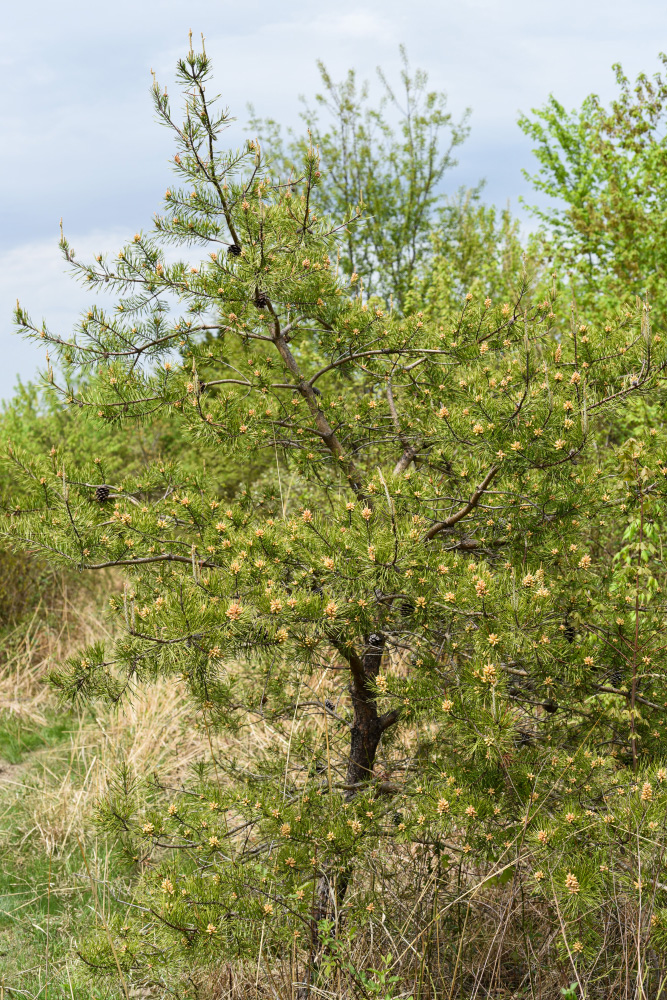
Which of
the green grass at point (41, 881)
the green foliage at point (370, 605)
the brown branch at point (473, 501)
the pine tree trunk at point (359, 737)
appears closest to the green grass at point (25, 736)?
the green grass at point (41, 881)

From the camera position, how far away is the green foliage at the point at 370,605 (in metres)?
2.23

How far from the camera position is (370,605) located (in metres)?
2.27

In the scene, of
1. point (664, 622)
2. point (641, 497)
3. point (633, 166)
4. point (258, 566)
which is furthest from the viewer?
point (633, 166)

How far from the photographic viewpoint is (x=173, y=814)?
252 centimetres

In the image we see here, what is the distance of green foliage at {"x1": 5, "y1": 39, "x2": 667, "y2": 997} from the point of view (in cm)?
223

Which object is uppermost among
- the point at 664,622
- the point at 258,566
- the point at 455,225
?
the point at 455,225

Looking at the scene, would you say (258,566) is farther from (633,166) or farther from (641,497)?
(633,166)

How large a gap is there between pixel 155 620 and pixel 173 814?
726mm

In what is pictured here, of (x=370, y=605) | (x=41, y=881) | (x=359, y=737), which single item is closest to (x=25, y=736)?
(x=41, y=881)

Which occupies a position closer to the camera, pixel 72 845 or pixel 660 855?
pixel 660 855

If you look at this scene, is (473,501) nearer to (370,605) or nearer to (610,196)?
(370,605)

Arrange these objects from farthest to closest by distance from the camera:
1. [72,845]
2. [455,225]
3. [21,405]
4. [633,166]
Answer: [455,225] → [21,405] → [633,166] → [72,845]

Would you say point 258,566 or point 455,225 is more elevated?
point 455,225

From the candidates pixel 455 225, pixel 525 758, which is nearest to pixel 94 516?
pixel 525 758
